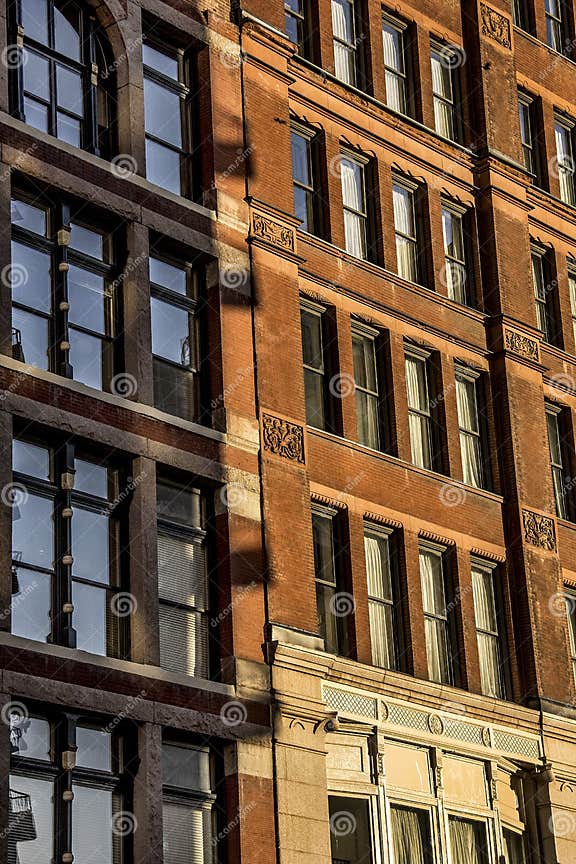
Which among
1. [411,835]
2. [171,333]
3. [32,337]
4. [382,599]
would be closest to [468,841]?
[411,835]

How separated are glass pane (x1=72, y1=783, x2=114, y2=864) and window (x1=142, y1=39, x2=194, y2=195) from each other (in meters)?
11.5

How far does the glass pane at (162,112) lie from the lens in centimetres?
3316

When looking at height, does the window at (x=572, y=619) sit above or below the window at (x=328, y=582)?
above

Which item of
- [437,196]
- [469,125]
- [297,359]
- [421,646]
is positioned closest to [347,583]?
[421,646]

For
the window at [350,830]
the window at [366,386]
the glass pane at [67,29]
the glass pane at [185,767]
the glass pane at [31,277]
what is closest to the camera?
the glass pane at [185,767]

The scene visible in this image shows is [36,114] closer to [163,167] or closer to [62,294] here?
[163,167]

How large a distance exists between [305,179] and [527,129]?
860 centimetres

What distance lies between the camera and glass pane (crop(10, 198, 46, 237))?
29.7 meters

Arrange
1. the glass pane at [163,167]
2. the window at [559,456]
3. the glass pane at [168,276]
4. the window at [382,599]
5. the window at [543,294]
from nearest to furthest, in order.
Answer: the glass pane at [168,276] < the glass pane at [163,167] < the window at [382,599] < the window at [559,456] < the window at [543,294]

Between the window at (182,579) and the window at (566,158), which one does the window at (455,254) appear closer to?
the window at (566,158)

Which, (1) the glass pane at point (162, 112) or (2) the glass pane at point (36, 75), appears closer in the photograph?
(2) the glass pane at point (36, 75)

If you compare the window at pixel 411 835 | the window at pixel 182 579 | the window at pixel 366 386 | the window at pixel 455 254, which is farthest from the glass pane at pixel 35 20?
the window at pixel 411 835

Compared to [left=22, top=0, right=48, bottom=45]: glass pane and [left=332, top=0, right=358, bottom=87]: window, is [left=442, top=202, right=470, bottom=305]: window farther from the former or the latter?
[left=22, top=0, right=48, bottom=45]: glass pane

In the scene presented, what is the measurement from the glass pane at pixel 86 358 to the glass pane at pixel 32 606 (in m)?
3.72
